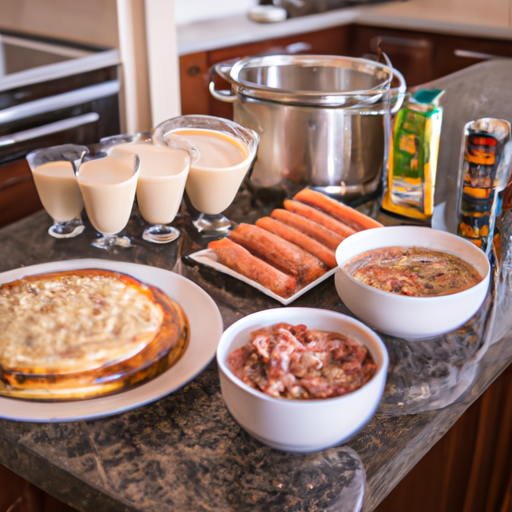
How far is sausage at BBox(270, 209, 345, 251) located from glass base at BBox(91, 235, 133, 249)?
269mm

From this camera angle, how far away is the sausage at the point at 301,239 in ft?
3.30

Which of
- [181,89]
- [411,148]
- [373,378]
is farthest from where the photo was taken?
[181,89]

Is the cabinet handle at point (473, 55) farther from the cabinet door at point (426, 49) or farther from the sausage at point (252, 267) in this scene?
the sausage at point (252, 267)

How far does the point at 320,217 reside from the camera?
1.09 meters

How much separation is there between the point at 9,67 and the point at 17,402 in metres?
1.78

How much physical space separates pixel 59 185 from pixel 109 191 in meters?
0.12

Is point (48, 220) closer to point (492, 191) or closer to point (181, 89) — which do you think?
point (492, 191)

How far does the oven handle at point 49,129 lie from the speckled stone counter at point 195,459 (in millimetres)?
1361

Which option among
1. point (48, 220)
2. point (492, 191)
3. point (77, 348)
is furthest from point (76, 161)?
point (492, 191)

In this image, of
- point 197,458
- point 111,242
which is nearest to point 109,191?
point 111,242

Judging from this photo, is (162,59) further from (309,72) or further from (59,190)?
(59,190)

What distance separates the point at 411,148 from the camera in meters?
1.14

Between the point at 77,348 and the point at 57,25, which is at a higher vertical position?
the point at 57,25

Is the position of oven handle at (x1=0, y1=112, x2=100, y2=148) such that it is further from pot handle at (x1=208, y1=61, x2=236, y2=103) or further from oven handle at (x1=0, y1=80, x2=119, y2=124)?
pot handle at (x1=208, y1=61, x2=236, y2=103)
